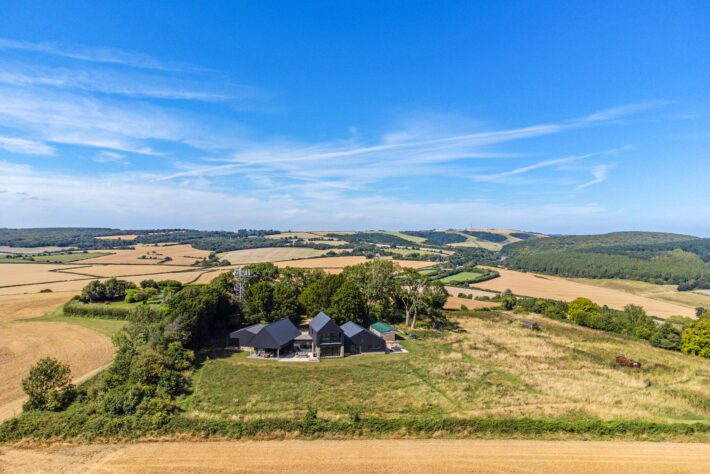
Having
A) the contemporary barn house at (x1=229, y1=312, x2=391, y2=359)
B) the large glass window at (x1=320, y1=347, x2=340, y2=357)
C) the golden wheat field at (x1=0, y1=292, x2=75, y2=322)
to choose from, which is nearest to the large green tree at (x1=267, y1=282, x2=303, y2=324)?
the contemporary barn house at (x1=229, y1=312, x2=391, y2=359)

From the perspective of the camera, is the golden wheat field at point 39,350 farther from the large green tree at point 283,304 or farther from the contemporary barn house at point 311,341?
the large green tree at point 283,304

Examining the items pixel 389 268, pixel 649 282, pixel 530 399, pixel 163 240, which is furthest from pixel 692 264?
pixel 163 240

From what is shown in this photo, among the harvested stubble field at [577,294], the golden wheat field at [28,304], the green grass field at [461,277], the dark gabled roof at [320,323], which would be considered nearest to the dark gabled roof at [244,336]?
the dark gabled roof at [320,323]

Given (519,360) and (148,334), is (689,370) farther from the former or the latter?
(148,334)

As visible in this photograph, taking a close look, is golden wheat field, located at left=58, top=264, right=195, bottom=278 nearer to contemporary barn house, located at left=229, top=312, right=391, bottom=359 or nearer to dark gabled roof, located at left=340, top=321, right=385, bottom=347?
contemporary barn house, located at left=229, top=312, right=391, bottom=359

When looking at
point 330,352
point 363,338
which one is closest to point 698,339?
point 363,338

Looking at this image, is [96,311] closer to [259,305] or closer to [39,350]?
[39,350]
